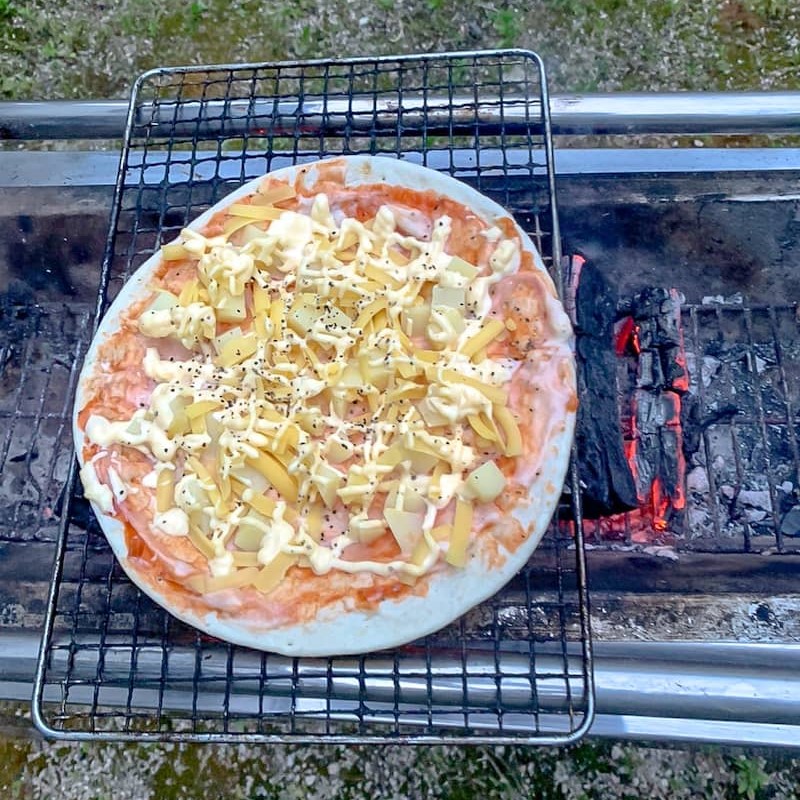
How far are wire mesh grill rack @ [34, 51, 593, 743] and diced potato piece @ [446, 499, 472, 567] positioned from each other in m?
0.22

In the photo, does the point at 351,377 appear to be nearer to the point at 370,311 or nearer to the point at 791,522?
the point at 370,311

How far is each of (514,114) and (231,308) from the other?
122 centimetres

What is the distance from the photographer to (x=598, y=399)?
2.58 m

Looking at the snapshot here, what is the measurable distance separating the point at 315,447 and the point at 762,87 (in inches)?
123

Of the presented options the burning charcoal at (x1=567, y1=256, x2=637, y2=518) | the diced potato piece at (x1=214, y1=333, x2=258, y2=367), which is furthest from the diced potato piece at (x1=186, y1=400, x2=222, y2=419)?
the burning charcoal at (x1=567, y1=256, x2=637, y2=518)

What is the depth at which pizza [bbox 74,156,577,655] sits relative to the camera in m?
2.19

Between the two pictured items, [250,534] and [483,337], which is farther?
[483,337]

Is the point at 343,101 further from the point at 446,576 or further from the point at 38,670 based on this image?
the point at 38,670

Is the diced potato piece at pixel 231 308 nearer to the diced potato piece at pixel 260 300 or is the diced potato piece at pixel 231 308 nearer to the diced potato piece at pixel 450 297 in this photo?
the diced potato piece at pixel 260 300

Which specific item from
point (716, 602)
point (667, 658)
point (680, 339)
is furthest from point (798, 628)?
point (680, 339)

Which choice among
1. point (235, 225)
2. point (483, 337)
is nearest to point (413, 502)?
point (483, 337)

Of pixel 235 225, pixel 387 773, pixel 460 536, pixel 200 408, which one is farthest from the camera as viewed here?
pixel 387 773

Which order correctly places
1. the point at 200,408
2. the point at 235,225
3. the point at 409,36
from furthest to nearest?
the point at 409,36 < the point at 235,225 < the point at 200,408

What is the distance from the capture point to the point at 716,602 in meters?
2.52
